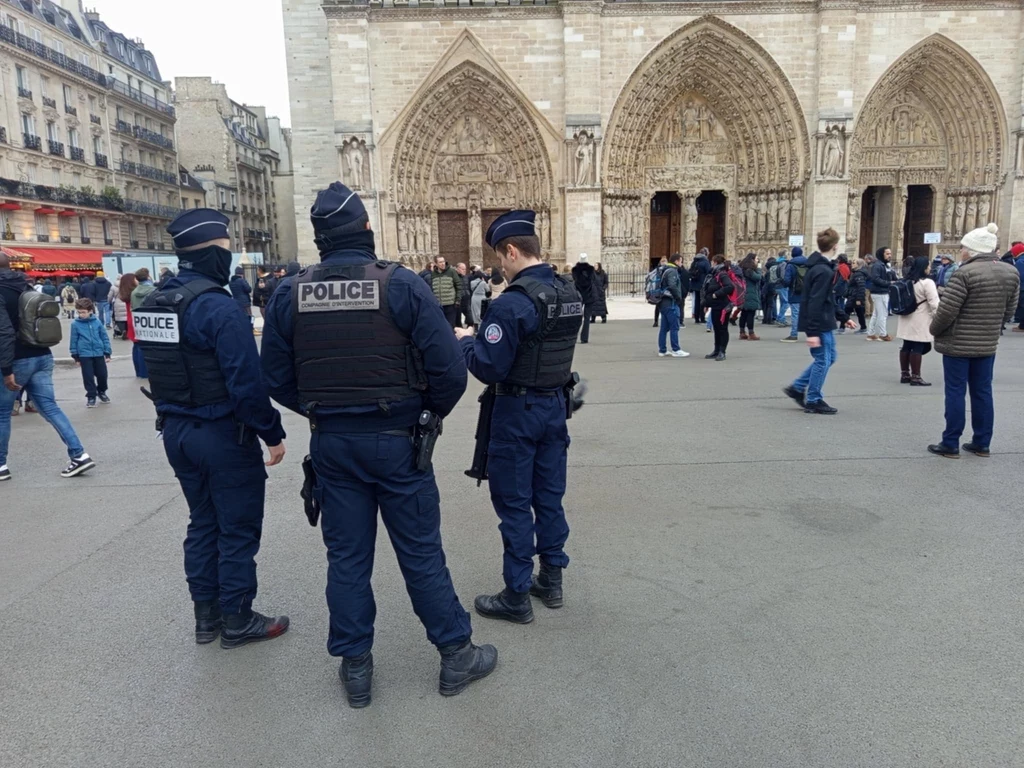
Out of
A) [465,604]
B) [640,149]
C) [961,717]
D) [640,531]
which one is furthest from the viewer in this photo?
[640,149]

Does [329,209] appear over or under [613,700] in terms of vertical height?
over

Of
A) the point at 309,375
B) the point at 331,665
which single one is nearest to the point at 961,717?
the point at 331,665

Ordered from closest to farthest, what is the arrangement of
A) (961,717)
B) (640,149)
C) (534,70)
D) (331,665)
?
1. (961,717)
2. (331,665)
3. (534,70)
4. (640,149)

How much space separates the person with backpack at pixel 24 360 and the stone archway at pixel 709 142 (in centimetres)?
2084

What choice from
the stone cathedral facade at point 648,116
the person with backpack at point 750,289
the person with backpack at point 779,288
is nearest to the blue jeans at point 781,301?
the person with backpack at point 779,288

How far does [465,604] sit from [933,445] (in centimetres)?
447

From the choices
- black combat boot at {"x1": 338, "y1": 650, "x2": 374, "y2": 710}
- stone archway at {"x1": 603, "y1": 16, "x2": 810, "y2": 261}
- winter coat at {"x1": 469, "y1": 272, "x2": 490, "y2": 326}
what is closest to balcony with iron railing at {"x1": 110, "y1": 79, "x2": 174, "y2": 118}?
stone archway at {"x1": 603, "y1": 16, "x2": 810, "y2": 261}

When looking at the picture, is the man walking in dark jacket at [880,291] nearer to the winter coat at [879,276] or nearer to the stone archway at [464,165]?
the winter coat at [879,276]

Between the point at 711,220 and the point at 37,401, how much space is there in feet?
83.4

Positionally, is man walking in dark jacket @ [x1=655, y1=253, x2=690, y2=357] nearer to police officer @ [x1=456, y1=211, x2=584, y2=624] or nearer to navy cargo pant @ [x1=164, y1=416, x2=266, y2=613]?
police officer @ [x1=456, y1=211, x2=584, y2=624]

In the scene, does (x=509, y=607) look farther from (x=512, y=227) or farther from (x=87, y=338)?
(x=87, y=338)

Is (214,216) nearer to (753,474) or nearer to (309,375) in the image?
(309,375)

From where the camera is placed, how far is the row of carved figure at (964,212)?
25.0 meters

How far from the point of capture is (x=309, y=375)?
9.02 ft
